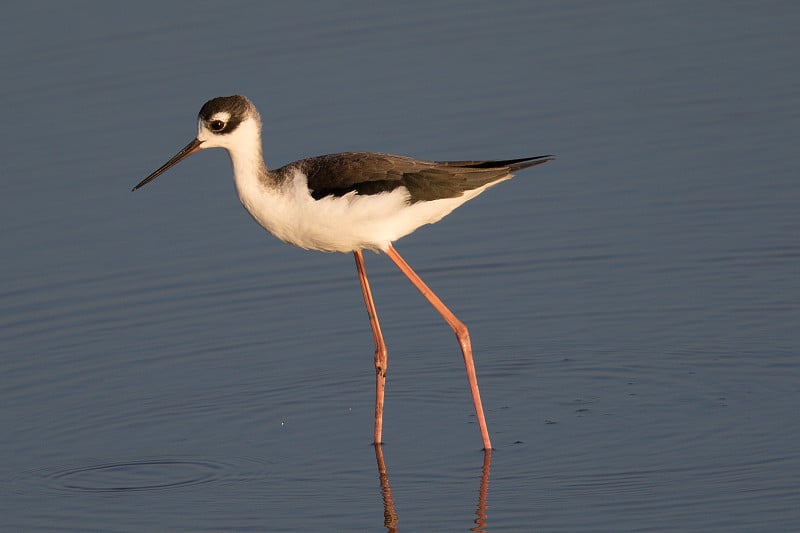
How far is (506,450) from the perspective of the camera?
8.13 m

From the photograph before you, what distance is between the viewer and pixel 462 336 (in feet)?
29.1

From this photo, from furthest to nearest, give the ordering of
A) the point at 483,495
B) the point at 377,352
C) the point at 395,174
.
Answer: the point at 377,352 → the point at 395,174 → the point at 483,495

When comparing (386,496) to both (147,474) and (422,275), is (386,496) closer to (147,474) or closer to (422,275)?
(147,474)

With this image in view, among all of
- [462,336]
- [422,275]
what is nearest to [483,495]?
[462,336]

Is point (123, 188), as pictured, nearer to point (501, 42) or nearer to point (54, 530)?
point (501, 42)

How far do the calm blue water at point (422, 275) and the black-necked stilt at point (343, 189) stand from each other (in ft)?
2.10

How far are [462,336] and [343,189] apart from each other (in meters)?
1.18

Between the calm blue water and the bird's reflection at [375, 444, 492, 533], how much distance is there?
0.07 ft

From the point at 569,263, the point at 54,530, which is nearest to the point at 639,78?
the point at 569,263

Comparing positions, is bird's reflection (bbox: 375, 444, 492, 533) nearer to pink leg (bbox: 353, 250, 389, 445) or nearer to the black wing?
→ pink leg (bbox: 353, 250, 389, 445)

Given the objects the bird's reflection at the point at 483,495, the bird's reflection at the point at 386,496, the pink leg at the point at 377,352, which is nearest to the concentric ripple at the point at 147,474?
the bird's reflection at the point at 386,496

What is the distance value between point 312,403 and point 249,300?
1.51m

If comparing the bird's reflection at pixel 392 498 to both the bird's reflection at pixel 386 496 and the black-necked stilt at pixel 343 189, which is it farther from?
the black-necked stilt at pixel 343 189

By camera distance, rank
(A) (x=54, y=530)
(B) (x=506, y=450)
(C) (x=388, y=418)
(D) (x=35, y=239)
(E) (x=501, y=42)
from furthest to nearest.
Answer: (E) (x=501, y=42)
(D) (x=35, y=239)
(C) (x=388, y=418)
(B) (x=506, y=450)
(A) (x=54, y=530)
